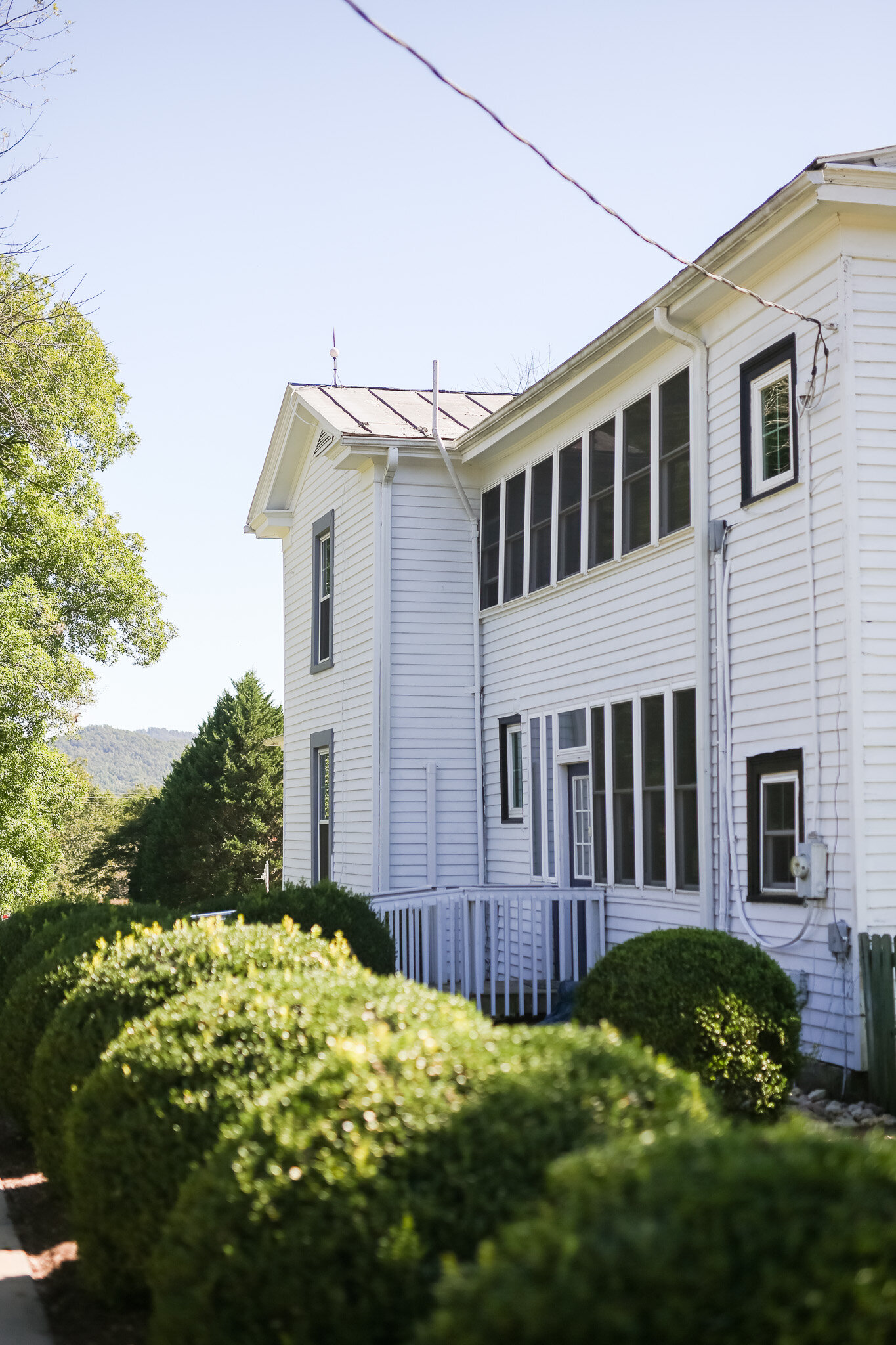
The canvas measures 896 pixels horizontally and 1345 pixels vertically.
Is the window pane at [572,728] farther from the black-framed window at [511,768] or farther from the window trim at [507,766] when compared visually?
the black-framed window at [511,768]

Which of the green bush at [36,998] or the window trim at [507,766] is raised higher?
the window trim at [507,766]

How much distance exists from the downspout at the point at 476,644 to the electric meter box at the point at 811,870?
21.9 feet

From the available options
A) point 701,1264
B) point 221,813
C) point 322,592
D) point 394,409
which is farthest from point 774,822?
point 221,813

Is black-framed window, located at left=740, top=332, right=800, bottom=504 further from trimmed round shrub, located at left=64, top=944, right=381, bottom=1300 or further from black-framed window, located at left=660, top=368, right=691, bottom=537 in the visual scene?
trimmed round shrub, located at left=64, top=944, right=381, bottom=1300

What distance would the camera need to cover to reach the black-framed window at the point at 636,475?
40.3 ft

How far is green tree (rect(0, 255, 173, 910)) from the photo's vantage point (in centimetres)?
2405

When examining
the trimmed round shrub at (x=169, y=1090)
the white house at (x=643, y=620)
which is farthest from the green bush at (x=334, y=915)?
the trimmed round shrub at (x=169, y=1090)

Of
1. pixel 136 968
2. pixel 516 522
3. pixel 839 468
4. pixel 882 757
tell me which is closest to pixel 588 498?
pixel 516 522

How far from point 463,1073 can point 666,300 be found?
8.84 meters

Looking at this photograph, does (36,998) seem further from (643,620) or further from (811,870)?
(643,620)

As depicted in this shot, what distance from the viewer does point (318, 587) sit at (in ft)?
62.1

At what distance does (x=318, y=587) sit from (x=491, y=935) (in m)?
7.98

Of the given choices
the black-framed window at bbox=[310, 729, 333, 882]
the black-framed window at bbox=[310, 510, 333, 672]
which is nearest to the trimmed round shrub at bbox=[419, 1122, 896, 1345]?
the black-framed window at bbox=[310, 729, 333, 882]

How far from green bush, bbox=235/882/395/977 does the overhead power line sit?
5649mm
